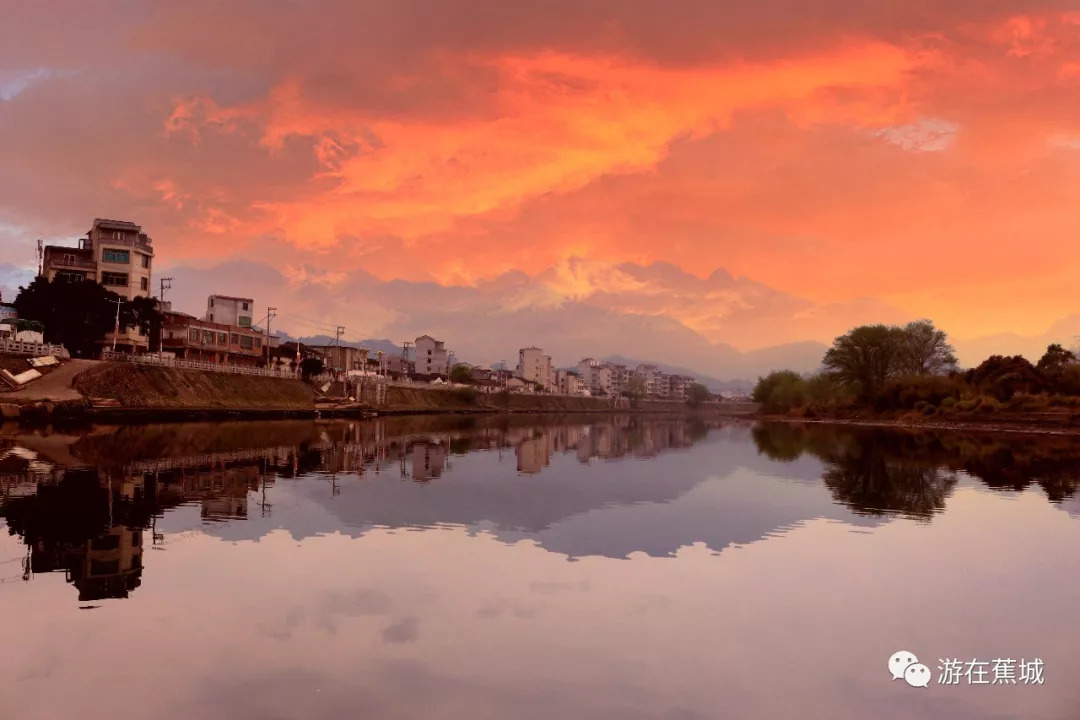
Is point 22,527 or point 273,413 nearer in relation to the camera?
point 22,527

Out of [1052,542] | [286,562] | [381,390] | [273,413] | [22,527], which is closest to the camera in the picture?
[286,562]

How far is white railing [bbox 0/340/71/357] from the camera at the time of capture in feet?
212

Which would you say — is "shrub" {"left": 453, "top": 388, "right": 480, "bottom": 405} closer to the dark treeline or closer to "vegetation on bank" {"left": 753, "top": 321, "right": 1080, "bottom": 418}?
"vegetation on bank" {"left": 753, "top": 321, "right": 1080, "bottom": 418}

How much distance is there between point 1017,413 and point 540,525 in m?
100

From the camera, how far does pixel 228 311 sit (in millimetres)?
126500

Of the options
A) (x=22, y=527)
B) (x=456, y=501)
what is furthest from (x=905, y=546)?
(x=22, y=527)

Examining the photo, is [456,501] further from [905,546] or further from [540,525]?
[905,546]

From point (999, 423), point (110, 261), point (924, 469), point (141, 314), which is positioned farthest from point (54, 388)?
point (999, 423)

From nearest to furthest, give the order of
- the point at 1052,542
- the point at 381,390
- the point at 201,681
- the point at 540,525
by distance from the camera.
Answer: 1. the point at 201,681
2. the point at 1052,542
3. the point at 540,525
4. the point at 381,390

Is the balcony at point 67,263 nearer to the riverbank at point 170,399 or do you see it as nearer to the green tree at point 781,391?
the riverbank at point 170,399

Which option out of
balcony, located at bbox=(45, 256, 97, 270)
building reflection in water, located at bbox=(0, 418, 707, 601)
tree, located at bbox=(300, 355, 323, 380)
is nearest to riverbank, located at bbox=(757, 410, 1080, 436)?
building reflection in water, located at bbox=(0, 418, 707, 601)

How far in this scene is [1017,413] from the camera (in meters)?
98.2

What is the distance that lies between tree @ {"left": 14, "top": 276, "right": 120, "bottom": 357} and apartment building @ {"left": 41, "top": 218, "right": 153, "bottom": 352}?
9967 mm

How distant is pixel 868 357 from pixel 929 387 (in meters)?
16.9
